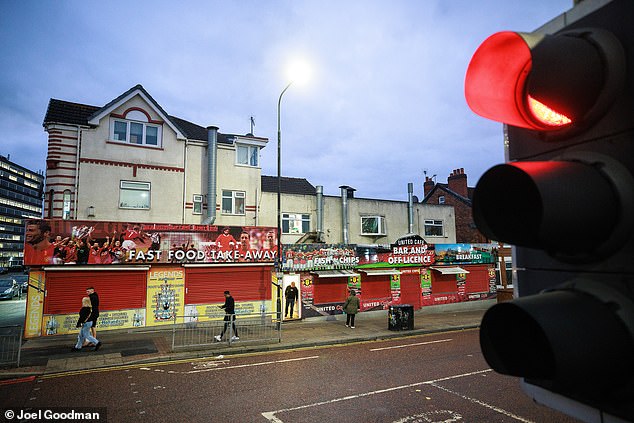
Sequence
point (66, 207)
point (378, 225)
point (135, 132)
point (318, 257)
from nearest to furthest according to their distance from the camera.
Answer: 1. point (66, 207)
2. point (135, 132)
3. point (318, 257)
4. point (378, 225)

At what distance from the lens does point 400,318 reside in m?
17.9

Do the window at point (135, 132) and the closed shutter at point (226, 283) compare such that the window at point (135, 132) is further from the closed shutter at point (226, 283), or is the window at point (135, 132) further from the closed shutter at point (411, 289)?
the closed shutter at point (411, 289)

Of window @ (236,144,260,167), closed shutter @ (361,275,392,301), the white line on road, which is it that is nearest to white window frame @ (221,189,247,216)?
window @ (236,144,260,167)

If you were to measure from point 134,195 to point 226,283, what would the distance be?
22.9ft

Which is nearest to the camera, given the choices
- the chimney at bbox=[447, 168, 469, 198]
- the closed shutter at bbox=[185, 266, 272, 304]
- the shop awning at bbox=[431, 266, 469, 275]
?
the closed shutter at bbox=[185, 266, 272, 304]

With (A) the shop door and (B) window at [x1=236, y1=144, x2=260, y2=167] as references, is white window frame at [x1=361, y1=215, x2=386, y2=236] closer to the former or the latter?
(A) the shop door

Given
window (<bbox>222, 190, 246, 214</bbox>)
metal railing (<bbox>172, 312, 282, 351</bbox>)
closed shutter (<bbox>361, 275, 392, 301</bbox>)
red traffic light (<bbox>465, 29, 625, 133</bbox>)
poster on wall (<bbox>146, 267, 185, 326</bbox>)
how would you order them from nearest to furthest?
red traffic light (<bbox>465, 29, 625, 133</bbox>) < metal railing (<bbox>172, 312, 282, 351</bbox>) < poster on wall (<bbox>146, 267, 185, 326</bbox>) < closed shutter (<bbox>361, 275, 392, 301</bbox>) < window (<bbox>222, 190, 246, 214</bbox>)

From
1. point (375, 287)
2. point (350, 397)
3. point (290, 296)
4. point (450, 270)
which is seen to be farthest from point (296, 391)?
point (450, 270)

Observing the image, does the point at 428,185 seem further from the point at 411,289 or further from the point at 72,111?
the point at 72,111

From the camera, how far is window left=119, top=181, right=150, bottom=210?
67.1 feet

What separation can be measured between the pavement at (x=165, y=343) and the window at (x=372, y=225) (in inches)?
258

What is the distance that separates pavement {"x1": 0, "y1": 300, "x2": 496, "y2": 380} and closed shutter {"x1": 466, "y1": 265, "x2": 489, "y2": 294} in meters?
4.92

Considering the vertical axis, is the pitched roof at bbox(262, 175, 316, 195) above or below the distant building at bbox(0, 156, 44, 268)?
below

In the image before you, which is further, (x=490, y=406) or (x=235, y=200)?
(x=235, y=200)
